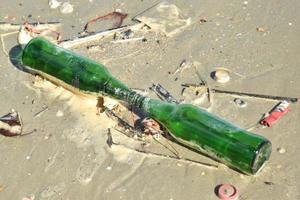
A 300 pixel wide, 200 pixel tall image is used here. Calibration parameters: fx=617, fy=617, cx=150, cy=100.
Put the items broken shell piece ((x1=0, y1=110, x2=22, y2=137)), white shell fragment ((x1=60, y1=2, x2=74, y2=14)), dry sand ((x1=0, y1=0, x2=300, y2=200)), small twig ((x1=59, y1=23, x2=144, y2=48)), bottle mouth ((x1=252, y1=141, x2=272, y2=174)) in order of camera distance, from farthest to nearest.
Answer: white shell fragment ((x1=60, y1=2, x2=74, y2=14))
small twig ((x1=59, y1=23, x2=144, y2=48))
broken shell piece ((x1=0, y1=110, x2=22, y2=137))
dry sand ((x1=0, y1=0, x2=300, y2=200))
bottle mouth ((x1=252, y1=141, x2=272, y2=174))

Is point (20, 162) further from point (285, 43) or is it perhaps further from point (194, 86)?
point (285, 43)

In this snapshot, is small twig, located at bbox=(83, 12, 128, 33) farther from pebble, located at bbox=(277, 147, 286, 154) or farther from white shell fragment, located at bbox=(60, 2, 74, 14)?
pebble, located at bbox=(277, 147, 286, 154)

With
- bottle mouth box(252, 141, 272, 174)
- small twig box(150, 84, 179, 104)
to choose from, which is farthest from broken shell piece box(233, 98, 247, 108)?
bottle mouth box(252, 141, 272, 174)

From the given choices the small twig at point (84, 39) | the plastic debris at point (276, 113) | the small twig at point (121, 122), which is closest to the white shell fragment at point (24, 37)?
the small twig at point (84, 39)

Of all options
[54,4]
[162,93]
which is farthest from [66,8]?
[162,93]

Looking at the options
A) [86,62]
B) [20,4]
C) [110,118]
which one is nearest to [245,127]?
[110,118]

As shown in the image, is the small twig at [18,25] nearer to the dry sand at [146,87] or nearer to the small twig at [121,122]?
the dry sand at [146,87]
